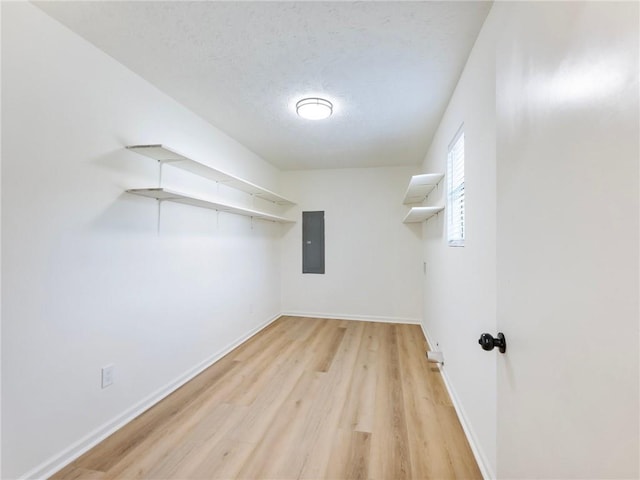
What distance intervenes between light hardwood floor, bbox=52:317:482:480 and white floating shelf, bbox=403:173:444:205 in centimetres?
187

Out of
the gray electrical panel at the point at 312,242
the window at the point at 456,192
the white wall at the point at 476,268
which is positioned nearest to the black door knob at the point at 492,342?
the white wall at the point at 476,268

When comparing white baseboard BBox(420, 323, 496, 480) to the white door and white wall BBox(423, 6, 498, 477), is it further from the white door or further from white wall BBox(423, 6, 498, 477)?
the white door

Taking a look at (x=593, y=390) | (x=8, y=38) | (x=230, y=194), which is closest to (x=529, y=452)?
(x=593, y=390)

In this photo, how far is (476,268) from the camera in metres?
1.71

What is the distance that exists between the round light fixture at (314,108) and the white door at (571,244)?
168cm

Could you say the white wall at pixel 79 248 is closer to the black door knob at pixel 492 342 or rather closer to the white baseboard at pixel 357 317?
the black door knob at pixel 492 342

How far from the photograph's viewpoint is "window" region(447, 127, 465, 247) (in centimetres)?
215

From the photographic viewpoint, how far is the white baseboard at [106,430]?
5.07 ft

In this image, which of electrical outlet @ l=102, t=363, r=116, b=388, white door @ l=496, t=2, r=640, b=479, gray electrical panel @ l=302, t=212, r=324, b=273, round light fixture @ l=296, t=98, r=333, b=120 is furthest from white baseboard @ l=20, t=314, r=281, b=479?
round light fixture @ l=296, t=98, r=333, b=120

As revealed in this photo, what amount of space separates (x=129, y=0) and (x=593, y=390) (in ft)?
7.54

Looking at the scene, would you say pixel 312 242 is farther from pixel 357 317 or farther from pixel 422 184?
pixel 422 184

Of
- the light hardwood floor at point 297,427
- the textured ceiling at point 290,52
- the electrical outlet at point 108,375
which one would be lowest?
the light hardwood floor at point 297,427

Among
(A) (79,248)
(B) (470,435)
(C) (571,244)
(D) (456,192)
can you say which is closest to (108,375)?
(A) (79,248)

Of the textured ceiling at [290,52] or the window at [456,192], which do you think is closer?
the textured ceiling at [290,52]
